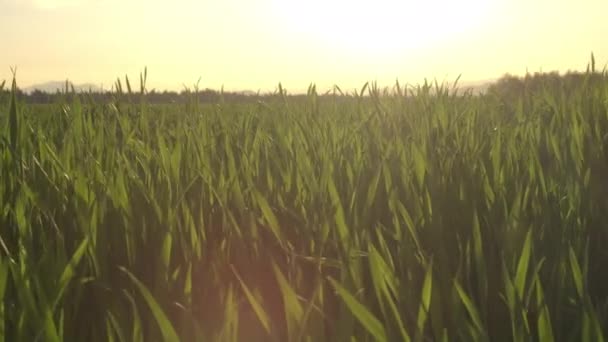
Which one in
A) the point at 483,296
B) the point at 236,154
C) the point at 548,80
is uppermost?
the point at 548,80

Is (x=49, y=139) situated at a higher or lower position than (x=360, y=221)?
higher

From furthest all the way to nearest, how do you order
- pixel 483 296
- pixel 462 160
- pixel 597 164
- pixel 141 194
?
pixel 597 164 → pixel 462 160 → pixel 141 194 → pixel 483 296

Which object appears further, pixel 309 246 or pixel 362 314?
pixel 309 246

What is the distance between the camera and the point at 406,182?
118 centimetres

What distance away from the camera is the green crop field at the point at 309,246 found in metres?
0.61

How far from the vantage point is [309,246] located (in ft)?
3.09

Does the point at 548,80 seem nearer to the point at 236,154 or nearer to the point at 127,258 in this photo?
the point at 236,154

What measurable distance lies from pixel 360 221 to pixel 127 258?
1.09 ft

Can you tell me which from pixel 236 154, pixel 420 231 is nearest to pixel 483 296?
pixel 420 231

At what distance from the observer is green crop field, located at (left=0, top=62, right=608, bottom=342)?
610 millimetres

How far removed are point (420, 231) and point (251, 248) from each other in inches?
9.3

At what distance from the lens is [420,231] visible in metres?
0.95

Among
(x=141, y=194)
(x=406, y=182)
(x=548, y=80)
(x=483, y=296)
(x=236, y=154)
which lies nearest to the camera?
(x=483, y=296)

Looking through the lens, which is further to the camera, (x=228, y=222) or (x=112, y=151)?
(x=112, y=151)
